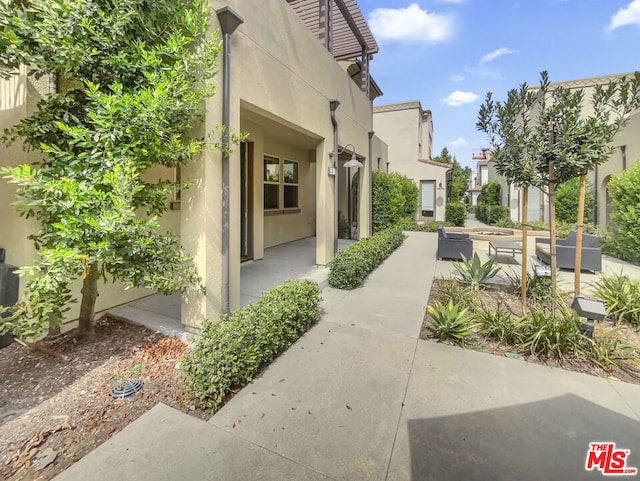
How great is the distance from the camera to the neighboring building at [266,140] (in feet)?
12.3

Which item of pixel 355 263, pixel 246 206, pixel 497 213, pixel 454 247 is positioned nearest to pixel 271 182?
pixel 246 206

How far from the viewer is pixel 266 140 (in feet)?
30.7

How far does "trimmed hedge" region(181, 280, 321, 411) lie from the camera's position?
8.48 ft

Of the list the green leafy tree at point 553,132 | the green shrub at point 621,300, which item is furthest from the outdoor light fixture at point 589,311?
the green shrub at point 621,300

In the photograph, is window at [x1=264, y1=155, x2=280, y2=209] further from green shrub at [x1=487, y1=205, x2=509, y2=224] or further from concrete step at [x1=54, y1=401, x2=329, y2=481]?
green shrub at [x1=487, y1=205, x2=509, y2=224]

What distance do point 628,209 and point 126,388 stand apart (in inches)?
441

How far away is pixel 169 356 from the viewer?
3.40 metres

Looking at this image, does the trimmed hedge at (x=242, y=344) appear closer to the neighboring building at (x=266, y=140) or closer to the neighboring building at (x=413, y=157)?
the neighboring building at (x=266, y=140)

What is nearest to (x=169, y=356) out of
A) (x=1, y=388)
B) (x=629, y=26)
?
(x=1, y=388)

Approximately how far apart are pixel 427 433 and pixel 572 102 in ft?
14.6

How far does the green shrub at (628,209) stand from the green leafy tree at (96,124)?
10.2 metres

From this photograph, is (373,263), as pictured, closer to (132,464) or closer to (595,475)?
(595,475)

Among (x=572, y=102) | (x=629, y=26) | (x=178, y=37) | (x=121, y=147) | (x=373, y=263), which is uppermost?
(x=629, y=26)
